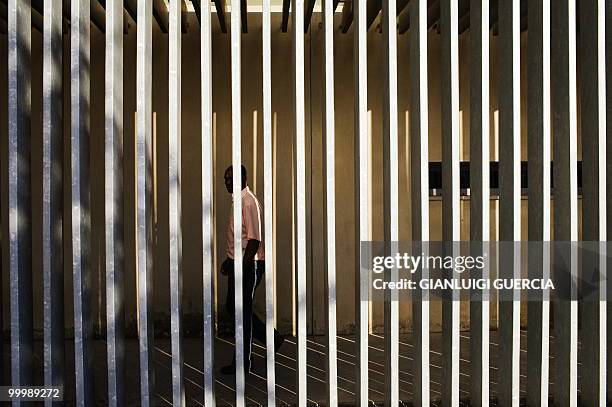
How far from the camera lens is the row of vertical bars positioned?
4.33 metres

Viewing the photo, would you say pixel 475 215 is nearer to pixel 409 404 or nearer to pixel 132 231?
pixel 409 404

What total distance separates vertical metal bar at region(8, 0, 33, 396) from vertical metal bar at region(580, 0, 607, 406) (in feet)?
13.1

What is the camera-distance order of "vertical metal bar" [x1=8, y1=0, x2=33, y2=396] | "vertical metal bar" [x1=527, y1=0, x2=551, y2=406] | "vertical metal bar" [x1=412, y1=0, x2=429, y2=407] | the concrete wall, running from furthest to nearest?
the concrete wall, "vertical metal bar" [x1=527, y1=0, x2=551, y2=406], "vertical metal bar" [x1=412, y1=0, x2=429, y2=407], "vertical metal bar" [x1=8, y1=0, x2=33, y2=396]

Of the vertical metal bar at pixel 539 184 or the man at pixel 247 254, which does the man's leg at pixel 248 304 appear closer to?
the man at pixel 247 254

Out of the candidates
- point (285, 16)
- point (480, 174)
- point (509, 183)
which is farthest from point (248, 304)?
point (285, 16)

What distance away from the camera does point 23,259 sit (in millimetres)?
4367

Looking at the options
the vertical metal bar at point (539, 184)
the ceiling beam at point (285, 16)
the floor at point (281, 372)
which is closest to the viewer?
the vertical metal bar at point (539, 184)

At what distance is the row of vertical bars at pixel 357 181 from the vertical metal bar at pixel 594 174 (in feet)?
0.04

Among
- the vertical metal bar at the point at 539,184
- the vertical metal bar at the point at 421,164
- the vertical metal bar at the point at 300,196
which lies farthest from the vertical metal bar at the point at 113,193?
the vertical metal bar at the point at 539,184

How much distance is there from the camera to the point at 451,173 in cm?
460

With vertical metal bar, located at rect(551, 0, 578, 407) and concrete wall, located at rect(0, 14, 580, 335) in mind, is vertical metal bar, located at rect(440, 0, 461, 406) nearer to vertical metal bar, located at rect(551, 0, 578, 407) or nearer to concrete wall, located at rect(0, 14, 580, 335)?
vertical metal bar, located at rect(551, 0, 578, 407)

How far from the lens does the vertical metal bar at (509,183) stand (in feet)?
15.2

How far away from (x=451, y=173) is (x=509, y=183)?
0.51 meters

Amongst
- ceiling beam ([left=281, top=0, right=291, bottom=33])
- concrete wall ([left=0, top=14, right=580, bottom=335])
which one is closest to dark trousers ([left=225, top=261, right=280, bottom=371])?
concrete wall ([left=0, top=14, right=580, bottom=335])
